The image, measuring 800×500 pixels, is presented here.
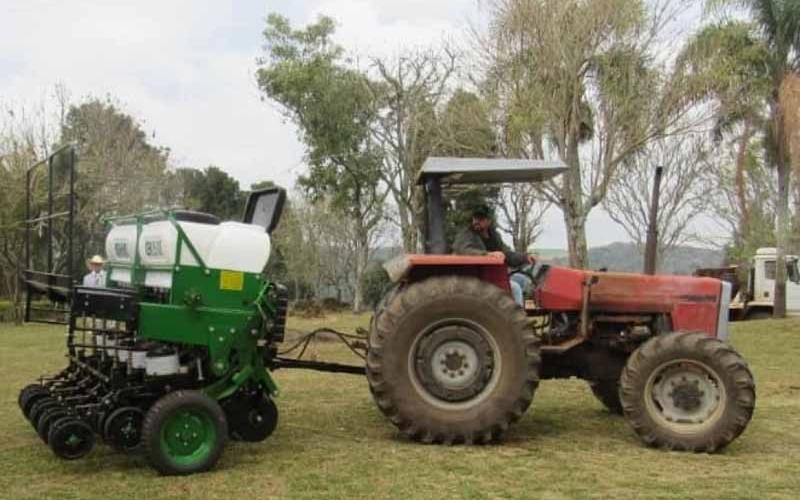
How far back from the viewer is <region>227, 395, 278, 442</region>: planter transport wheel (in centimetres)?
696

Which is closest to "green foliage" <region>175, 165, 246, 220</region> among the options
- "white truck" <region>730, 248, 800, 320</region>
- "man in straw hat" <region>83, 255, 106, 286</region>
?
"white truck" <region>730, 248, 800, 320</region>

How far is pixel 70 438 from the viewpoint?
19.4 feet

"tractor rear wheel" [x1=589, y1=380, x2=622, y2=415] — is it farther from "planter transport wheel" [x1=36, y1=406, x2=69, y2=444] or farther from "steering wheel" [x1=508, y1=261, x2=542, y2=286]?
"planter transport wheel" [x1=36, y1=406, x2=69, y2=444]

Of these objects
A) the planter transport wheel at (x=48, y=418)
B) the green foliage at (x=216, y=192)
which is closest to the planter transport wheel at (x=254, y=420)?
the planter transport wheel at (x=48, y=418)

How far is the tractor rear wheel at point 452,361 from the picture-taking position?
6953 mm

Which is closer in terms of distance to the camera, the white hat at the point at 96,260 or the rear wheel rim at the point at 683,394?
the rear wheel rim at the point at 683,394

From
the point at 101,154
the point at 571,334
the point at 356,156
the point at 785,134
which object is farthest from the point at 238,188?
the point at 571,334

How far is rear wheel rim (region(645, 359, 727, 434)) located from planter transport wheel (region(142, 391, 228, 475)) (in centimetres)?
326

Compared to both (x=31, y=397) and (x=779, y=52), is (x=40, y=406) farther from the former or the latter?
(x=779, y=52)

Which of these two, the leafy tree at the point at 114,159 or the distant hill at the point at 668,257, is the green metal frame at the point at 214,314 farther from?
the distant hill at the point at 668,257

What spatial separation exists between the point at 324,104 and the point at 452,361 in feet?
71.9

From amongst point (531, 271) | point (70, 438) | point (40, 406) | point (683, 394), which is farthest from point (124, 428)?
point (683, 394)

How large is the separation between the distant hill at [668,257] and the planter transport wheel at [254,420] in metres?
25.8

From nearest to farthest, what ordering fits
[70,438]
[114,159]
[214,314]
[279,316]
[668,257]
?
[70,438]
[214,314]
[279,316]
[114,159]
[668,257]
